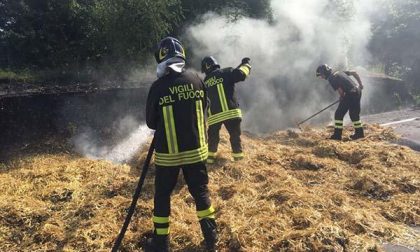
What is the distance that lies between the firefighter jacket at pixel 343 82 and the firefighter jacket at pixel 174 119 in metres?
5.91

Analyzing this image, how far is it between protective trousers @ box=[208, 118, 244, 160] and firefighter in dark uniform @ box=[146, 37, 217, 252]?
2.36m

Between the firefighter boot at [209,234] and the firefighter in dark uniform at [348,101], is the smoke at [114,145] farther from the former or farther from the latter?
the firefighter in dark uniform at [348,101]

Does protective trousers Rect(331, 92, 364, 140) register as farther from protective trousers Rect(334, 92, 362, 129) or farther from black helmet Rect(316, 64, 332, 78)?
black helmet Rect(316, 64, 332, 78)

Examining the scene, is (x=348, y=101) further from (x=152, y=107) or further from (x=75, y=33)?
(x=75, y=33)

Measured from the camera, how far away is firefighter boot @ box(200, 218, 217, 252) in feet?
13.1

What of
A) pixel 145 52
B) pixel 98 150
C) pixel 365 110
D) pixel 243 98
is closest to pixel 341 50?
pixel 365 110

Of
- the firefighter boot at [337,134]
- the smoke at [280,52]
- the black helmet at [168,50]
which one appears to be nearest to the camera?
the black helmet at [168,50]

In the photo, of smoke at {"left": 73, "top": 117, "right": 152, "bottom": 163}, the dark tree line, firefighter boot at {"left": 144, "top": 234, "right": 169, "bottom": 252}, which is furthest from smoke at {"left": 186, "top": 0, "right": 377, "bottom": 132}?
firefighter boot at {"left": 144, "top": 234, "right": 169, "bottom": 252}

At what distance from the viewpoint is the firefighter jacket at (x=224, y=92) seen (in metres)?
6.36

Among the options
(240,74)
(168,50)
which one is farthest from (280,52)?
(168,50)

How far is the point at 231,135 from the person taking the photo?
258 inches

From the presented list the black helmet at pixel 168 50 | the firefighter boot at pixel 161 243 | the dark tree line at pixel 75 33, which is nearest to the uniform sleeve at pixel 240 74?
the black helmet at pixel 168 50

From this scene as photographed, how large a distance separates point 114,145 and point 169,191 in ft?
15.5

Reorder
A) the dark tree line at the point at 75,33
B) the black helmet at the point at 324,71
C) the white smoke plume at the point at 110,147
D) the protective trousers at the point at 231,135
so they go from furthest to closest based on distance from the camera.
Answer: the dark tree line at the point at 75,33 → the black helmet at the point at 324,71 → the white smoke plume at the point at 110,147 → the protective trousers at the point at 231,135
